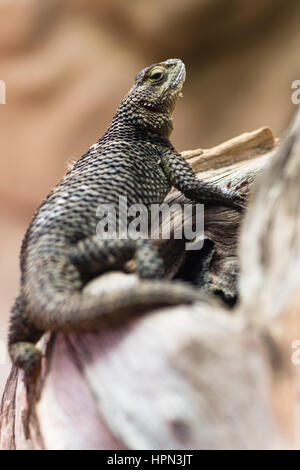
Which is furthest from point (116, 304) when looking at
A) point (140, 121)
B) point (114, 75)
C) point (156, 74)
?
point (114, 75)

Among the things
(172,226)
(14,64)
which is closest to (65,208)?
(172,226)

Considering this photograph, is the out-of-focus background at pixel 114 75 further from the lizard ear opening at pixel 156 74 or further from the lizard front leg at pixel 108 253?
the lizard front leg at pixel 108 253

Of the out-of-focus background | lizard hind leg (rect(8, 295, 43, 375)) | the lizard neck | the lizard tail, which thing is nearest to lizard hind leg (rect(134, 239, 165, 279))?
the lizard tail

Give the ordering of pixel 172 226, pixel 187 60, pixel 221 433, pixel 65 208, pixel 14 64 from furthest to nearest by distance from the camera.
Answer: pixel 187 60 → pixel 14 64 → pixel 172 226 → pixel 65 208 → pixel 221 433

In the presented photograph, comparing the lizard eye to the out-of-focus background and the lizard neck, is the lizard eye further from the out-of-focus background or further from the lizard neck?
the out-of-focus background

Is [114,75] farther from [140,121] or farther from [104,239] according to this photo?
[104,239]

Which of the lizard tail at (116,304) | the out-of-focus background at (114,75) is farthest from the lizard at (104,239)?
the out-of-focus background at (114,75)

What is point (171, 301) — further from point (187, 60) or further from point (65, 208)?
point (187, 60)
